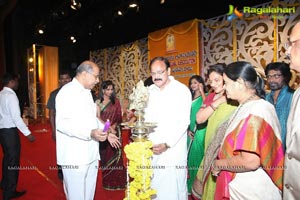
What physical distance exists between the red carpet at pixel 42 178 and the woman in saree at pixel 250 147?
2171mm

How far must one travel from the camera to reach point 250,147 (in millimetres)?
1491

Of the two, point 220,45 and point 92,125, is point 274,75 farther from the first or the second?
point 220,45

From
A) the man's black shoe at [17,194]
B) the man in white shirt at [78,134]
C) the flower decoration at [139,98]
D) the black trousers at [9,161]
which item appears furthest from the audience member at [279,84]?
the man's black shoe at [17,194]

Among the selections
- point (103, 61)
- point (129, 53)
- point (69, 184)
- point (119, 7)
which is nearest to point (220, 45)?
point (119, 7)

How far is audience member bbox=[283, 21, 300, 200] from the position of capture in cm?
131

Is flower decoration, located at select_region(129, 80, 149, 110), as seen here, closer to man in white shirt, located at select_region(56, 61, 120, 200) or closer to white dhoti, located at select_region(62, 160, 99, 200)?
man in white shirt, located at select_region(56, 61, 120, 200)

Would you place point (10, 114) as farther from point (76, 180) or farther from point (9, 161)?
point (76, 180)

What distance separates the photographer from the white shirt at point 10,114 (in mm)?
3252

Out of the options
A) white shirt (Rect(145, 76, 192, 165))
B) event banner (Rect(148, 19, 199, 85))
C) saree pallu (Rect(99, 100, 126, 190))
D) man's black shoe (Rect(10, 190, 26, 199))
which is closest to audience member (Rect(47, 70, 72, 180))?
man's black shoe (Rect(10, 190, 26, 199))

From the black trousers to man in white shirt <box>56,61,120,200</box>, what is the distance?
1.36 meters

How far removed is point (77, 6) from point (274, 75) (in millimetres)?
6302

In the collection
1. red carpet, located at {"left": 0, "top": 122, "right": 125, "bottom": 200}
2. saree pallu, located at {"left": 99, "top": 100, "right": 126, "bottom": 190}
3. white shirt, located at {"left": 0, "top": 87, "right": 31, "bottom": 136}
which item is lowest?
red carpet, located at {"left": 0, "top": 122, "right": 125, "bottom": 200}

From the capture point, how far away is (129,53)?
31.3 feet

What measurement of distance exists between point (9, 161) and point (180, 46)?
17.5ft
